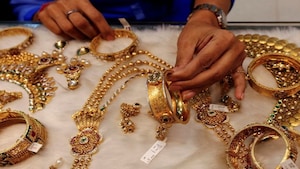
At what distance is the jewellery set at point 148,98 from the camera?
2.10 ft

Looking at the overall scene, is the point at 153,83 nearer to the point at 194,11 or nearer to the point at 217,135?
the point at 217,135

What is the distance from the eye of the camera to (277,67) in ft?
2.59

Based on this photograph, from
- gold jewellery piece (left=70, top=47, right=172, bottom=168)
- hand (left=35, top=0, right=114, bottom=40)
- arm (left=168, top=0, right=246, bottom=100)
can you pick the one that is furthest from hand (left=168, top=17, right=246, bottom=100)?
hand (left=35, top=0, right=114, bottom=40)

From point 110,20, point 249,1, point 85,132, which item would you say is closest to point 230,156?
point 85,132

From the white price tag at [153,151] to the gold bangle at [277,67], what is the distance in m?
0.20

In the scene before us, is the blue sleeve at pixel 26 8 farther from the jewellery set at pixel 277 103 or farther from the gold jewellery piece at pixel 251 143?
the gold jewellery piece at pixel 251 143

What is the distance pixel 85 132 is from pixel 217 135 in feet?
0.72

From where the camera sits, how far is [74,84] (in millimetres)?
807

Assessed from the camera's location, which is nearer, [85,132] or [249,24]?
[85,132]

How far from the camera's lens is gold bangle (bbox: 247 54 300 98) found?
734mm

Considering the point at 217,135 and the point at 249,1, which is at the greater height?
the point at 217,135

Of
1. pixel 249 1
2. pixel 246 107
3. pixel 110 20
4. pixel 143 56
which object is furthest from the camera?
pixel 249 1

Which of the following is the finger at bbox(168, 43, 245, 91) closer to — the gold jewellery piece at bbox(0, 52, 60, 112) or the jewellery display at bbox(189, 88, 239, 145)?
the jewellery display at bbox(189, 88, 239, 145)

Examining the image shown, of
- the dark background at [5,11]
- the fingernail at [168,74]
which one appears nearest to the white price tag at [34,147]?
the fingernail at [168,74]
